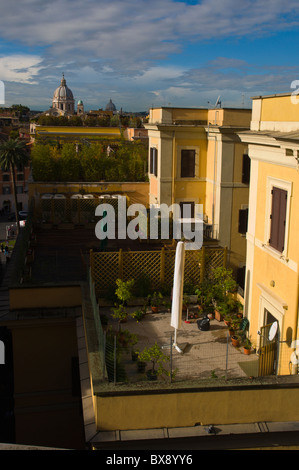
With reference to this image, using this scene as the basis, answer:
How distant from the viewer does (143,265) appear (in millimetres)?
12727

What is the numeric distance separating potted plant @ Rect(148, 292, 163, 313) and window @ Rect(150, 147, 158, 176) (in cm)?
1001

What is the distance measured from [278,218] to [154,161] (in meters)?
13.1

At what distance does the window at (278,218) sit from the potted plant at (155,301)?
3.69 metres

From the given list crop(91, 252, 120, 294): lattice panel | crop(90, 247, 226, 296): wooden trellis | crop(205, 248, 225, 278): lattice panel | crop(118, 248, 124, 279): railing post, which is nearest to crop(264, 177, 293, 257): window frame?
crop(90, 247, 226, 296): wooden trellis

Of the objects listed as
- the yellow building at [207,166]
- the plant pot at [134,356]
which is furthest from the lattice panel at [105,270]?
the yellow building at [207,166]

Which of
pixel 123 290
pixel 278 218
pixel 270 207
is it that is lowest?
pixel 123 290

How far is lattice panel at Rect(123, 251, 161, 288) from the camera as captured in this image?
12.7 m

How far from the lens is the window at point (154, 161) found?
20.9 metres

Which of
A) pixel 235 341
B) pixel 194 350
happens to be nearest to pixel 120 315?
pixel 194 350

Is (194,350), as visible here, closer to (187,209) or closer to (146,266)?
(146,266)

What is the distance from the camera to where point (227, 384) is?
271 inches

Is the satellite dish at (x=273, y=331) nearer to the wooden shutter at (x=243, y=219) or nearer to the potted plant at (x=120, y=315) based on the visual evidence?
the potted plant at (x=120, y=315)

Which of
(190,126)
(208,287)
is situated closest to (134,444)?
(208,287)

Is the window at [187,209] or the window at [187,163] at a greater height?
the window at [187,163]
